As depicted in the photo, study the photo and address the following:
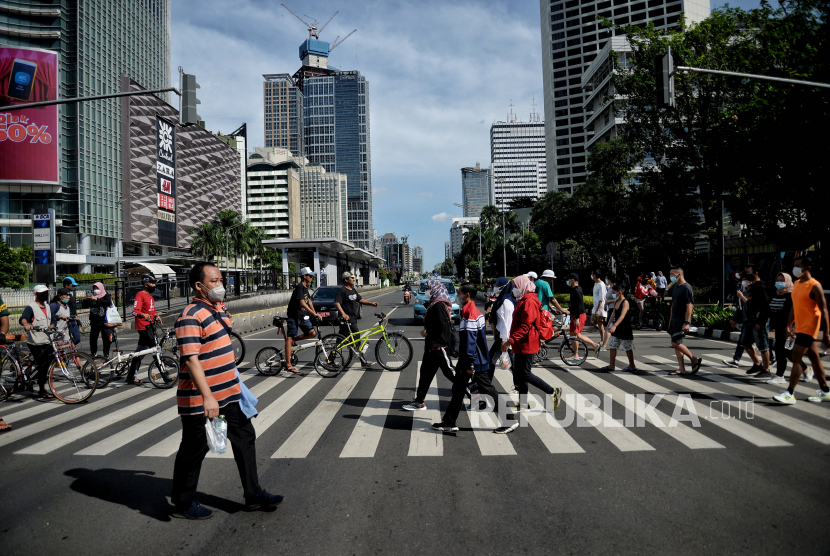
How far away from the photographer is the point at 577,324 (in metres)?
11.3

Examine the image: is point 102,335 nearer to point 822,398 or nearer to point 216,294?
point 216,294

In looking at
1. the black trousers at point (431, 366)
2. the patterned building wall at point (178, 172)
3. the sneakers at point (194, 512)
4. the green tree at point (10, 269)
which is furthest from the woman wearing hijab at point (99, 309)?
the patterned building wall at point (178, 172)

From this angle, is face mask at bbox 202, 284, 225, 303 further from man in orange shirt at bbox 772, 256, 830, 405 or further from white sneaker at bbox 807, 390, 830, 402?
white sneaker at bbox 807, 390, 830, 402

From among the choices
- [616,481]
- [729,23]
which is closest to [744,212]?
[729,23]

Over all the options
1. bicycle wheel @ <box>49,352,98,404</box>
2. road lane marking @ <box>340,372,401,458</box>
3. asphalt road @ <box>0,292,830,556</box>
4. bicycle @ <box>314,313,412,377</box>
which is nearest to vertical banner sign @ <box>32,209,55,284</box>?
bicycle wheel @ <box>49,352,98,404</box>

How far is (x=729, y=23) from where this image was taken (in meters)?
23.6

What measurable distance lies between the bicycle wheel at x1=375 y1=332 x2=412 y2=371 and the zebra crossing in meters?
1.17

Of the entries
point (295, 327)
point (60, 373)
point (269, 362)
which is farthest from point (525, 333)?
point (60, 373)

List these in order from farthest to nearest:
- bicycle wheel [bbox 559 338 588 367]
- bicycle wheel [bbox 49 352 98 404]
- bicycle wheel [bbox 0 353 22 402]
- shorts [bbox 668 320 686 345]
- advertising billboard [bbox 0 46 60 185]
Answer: advertising billboard [bbox 0 46 60 185] < bicycle wheel [bbox 559 338 588 367] < shorts [bbox 668 320 686 345] < bicycle wheel [bbox 0 353 22 402] < bicycle wheel [bbox 49 352 98 404]

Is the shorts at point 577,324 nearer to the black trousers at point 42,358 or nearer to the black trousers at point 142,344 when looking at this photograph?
the black trousers at point 142,344

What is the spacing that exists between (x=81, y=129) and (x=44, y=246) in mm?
49829

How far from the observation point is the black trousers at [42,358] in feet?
26.8

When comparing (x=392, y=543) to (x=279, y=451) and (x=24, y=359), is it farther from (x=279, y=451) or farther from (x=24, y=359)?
(x=24, y=359)

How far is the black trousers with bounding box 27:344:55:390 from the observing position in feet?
26.8
